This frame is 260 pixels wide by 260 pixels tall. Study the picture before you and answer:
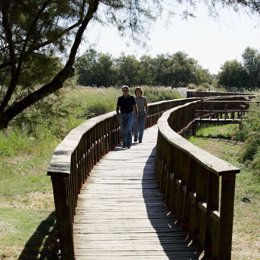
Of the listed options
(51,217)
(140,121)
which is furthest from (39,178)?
(51,217)

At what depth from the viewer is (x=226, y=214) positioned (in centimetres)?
498

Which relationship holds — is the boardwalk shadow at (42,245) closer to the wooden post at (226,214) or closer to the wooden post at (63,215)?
the wooden post at (63,215)

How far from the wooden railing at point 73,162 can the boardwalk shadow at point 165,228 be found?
1.06 metres

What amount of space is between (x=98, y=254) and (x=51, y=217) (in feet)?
13.2

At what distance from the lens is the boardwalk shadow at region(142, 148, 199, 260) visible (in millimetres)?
6010

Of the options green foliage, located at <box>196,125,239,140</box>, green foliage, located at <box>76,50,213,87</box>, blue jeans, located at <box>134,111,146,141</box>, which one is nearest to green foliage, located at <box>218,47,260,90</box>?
green foliage, located at <box>76,50,213,87</box>

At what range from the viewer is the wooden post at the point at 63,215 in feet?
17.6

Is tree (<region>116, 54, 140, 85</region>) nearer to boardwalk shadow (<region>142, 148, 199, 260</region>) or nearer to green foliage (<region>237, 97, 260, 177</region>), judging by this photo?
green foliage (<region>237, 97, 260, 177</region>)

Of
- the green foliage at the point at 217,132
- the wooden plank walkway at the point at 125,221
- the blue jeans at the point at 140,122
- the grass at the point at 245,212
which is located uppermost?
the blue jeans at the point at 140,122

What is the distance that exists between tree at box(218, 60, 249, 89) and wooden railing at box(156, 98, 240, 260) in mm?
102979

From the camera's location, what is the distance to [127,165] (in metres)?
11.5

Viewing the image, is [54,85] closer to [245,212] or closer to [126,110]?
[245,212]

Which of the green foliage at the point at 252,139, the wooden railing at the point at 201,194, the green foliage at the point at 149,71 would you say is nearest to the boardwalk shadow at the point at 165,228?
the wooden railing at the point at 201,194

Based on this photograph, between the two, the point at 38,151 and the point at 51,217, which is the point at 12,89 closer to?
the point at 51,217
